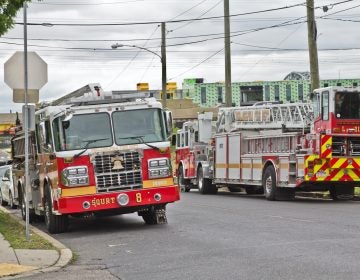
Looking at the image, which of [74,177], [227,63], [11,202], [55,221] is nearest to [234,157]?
[11,202]

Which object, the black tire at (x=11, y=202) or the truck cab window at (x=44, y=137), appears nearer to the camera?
the truck cab window at (x=44, y=137)

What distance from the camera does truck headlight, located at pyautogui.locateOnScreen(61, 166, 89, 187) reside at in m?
13.8

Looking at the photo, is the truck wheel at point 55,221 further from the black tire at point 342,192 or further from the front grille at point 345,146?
the black tire at point 342,192

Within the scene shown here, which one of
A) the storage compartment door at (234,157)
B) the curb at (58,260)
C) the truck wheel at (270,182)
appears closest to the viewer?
the curb at (58,260)

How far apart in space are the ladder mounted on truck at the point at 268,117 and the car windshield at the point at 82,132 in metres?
10.0

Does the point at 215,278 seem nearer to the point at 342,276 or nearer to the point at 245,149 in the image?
the point at 342,276

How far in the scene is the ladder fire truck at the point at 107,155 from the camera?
45.6 ft

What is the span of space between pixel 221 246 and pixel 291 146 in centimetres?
1139

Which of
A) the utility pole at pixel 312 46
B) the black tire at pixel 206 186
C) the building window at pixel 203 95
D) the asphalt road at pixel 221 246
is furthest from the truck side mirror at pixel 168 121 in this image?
the building window at pixel 203 95

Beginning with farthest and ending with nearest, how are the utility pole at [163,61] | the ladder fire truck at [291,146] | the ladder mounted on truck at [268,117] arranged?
the utility pole at [163,61] → the ladder mounted on truck at [268,117] → the ladder fire truck at [291,146]

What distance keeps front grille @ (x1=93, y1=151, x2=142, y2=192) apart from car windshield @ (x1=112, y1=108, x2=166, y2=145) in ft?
1.24

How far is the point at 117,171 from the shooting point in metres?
14.1

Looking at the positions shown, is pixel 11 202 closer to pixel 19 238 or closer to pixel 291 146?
pixel 291 146

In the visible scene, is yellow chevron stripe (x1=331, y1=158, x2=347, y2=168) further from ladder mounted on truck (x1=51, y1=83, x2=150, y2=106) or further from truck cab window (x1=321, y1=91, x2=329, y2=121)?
ladder mounted on truck (x1=51, y1=83, x2=150, y2=106)
